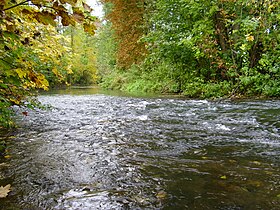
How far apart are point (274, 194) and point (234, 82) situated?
27.3 feet

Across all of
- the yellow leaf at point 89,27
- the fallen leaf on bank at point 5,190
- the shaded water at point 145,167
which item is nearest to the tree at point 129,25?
the shaded water at point 145,167

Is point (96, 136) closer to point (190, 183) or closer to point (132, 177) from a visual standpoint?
point (132, 177)

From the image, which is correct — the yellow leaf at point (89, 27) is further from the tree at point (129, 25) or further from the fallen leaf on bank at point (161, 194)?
the tree at point (129, 25)

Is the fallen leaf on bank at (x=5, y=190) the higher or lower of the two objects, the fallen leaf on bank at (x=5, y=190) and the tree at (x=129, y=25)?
the lower

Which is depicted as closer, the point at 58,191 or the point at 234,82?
the point at 58,191

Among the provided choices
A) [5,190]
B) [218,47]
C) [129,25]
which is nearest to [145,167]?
[5,190]

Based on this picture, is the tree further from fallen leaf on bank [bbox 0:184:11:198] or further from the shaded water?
fallen leaf on bank [bbox 0:184:11:198]

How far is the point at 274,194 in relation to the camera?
203cm

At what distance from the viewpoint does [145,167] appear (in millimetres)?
2652

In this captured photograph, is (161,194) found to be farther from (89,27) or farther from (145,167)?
(89,27)

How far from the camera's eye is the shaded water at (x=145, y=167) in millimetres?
1955

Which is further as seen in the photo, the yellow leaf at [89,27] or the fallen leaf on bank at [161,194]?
the fallen leaf on bank at [161,194]

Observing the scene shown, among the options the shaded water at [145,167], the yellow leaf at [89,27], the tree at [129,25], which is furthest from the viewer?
the tree at [129,25]

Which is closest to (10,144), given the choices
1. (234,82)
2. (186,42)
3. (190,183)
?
(190,183)
